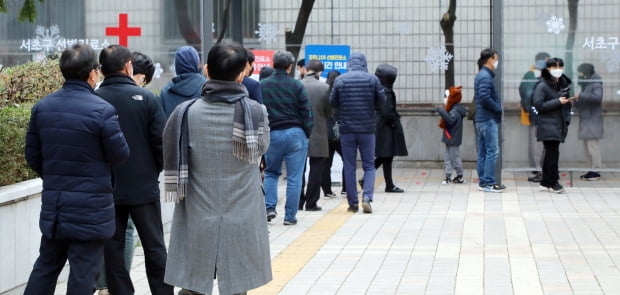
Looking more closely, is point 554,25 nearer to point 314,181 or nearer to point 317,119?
point 317,119

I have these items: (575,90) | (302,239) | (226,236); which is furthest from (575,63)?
(226,236)

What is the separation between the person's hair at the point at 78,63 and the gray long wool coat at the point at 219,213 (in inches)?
25.8

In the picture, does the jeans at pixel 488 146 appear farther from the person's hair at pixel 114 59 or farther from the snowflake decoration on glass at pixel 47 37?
the person's hair at pixel 114 59

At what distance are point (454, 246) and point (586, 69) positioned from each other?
703cm

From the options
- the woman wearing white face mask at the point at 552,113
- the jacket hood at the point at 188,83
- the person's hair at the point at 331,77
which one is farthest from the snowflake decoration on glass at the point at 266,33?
the jacket hood at the point at 188,83

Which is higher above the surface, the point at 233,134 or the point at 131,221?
the point at 233,134

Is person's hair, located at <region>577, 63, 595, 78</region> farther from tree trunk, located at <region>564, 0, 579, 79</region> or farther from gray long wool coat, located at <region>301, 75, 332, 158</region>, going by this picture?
gray long wool coat, located at <region>301, 75, 332, 158</region>

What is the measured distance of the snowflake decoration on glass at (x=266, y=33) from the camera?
62.2ft

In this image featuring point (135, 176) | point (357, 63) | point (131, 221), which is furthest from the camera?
point (357, 63)

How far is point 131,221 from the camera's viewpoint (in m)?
7.95

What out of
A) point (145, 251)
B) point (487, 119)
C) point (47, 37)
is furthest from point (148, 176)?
point (47, 37)

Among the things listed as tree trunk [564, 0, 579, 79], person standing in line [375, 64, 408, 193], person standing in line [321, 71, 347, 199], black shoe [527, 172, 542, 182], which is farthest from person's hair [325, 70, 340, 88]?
A: black shoe [527, 172, 542, 182]

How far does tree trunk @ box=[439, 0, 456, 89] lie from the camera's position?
18875mm

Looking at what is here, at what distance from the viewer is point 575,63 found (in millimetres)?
16688
